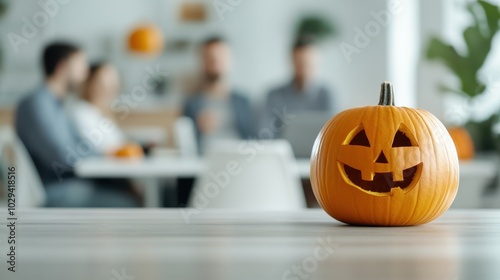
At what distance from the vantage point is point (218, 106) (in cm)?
606

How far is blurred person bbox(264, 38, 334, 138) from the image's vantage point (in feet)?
17.7

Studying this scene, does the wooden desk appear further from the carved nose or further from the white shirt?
the white shirt

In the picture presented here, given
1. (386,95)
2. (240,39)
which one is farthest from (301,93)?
(386,95)

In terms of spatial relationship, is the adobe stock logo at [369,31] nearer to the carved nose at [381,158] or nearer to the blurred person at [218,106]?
the blurred person at [218,106]

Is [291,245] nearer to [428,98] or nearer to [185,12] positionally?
[428,98]

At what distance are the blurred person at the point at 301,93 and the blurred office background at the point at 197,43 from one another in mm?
1132

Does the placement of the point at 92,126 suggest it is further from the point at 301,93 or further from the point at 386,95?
the point at 386,95

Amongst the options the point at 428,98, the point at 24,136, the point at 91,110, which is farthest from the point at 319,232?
the point at 428,98

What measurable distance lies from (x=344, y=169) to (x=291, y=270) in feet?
1.43

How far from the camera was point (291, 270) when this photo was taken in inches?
20.9

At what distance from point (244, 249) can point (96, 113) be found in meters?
3.96

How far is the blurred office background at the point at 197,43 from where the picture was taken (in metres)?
6.56

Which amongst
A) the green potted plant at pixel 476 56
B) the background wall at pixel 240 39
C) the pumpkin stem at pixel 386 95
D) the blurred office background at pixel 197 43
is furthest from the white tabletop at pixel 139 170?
the background wall at pixel 240 39

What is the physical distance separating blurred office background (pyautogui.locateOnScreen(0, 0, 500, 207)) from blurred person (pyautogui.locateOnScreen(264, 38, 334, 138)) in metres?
1.13
